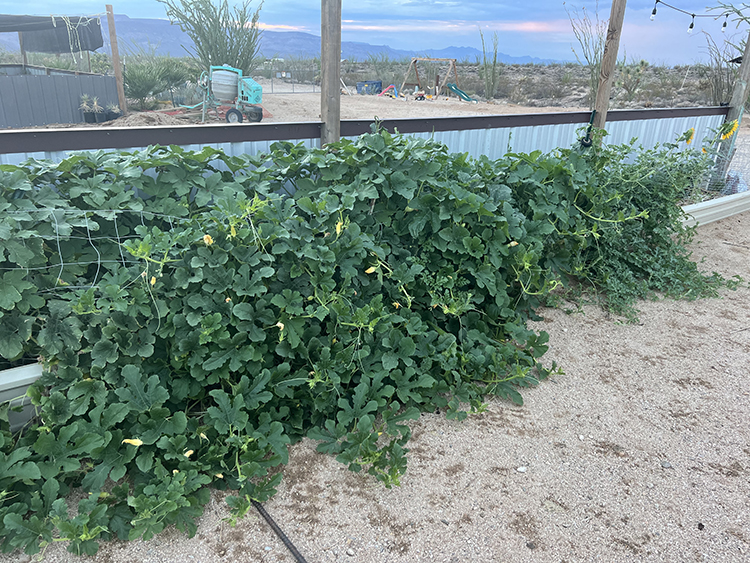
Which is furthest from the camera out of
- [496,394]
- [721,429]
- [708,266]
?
[708,266]

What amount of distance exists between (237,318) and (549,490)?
1.35 metres

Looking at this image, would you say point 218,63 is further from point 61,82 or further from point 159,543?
point 159,543

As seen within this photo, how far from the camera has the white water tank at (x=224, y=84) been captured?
370 inches

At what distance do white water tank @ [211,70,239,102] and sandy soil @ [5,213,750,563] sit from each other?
8748mm

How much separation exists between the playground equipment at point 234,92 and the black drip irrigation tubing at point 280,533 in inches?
348

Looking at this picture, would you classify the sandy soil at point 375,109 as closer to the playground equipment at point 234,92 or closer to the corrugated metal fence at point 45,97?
the playground equipment at point 234,92

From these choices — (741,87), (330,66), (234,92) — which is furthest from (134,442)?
(234,92)

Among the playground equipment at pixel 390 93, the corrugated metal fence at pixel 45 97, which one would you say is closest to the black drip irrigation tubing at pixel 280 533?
the corrugated metal fence at pixel 45 97

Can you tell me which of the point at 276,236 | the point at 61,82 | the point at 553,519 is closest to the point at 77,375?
the point at 276,236

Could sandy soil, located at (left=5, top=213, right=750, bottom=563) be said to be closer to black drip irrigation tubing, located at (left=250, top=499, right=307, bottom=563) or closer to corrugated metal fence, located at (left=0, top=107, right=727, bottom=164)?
black drip irrigation tubing, located at (left=250, top=499, right=307, bottom=563)

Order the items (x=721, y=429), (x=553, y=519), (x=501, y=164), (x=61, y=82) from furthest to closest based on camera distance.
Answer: (x=61, y=82), (x=501, y=164), (x=721, y=429), (x=553, y=519)

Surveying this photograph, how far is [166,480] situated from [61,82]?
439 inches

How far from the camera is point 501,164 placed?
2.96m

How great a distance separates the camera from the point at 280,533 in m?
1.66
